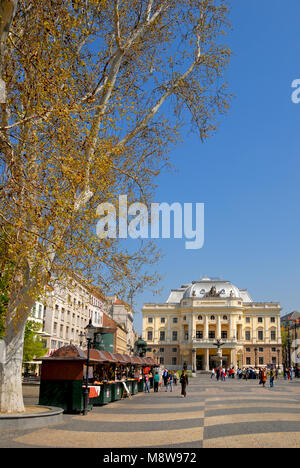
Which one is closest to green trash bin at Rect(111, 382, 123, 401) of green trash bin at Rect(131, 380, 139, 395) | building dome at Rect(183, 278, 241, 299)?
green trash bin at Rect(131, 380, 139, 395)

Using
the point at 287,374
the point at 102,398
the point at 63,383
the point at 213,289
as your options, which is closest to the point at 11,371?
the point at 63,383

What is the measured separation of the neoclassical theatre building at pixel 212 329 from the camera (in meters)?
114

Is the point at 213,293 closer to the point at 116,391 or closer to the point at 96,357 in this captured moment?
the point at 116,391

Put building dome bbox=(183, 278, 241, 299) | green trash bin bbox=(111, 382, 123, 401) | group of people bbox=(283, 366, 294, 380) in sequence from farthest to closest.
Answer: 1. building dome bbox=(183, 278, 241, 299)
2. group of people bbox=(283, 366, 294, 380)
3. green trash bin bbox=(111, 382, 123, 401)

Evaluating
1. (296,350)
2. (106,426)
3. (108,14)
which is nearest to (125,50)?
(108,14)

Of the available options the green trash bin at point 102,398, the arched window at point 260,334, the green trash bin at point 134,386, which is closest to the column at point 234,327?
the arched window at point 260,334

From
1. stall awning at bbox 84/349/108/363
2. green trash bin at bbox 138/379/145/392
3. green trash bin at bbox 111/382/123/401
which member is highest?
stall awning at bbox 84/349/108/363

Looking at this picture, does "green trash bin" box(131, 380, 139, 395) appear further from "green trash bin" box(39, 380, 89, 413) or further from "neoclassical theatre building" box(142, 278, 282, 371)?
"neoclassical theatre building" box(142, 278, 282, 371)

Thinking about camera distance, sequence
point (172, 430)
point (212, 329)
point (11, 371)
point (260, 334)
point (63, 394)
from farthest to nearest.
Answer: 1. point (212, 329)
2. point (260, 334)
3. point (63, 394)
4. point (11, 371)
5. point (172, 430)

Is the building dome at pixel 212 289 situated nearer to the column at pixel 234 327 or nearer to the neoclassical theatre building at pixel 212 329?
the neoclassical theatre building at pixel 212 329

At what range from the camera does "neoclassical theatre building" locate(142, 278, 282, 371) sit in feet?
375

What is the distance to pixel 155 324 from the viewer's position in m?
123

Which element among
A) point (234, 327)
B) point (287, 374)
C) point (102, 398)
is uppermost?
point (234, 327)

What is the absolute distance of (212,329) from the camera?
385ft
